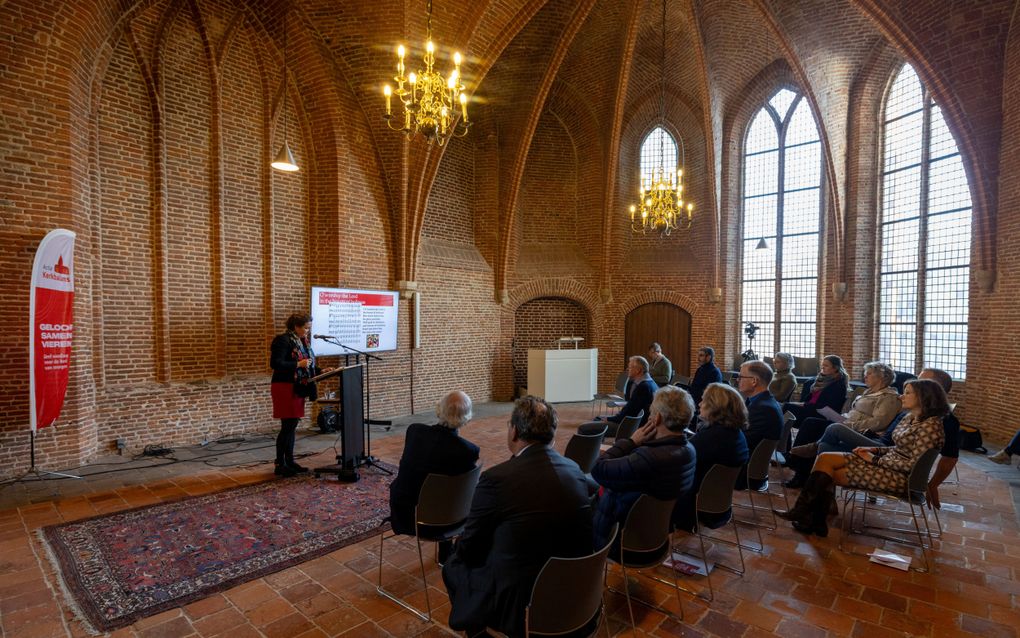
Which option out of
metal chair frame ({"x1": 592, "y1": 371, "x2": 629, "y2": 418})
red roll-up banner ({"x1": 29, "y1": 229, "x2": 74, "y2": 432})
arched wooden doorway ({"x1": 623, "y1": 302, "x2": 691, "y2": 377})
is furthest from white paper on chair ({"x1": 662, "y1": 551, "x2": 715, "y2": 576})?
arched wooden doorway ({"x1": 623, "y1": 302, "x2": 691, "y2": 377})

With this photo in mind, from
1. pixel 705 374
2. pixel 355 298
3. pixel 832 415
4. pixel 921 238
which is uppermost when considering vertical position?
pixel 921 238

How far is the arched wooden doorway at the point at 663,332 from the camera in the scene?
1212 cm

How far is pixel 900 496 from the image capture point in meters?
3.76

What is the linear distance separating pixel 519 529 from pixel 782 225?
12.0m

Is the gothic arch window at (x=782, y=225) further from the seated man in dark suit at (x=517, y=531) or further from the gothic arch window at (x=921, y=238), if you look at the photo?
the seated man in dark suit at (x=517, y=531)

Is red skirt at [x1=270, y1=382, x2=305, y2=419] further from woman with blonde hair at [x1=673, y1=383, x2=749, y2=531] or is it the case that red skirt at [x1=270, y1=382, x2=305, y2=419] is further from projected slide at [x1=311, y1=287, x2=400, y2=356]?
woman with blonde hair at [x1=673, y1=383, x2=749, y2=531]

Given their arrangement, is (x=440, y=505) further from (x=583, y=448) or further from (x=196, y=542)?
(x=196, y=542)

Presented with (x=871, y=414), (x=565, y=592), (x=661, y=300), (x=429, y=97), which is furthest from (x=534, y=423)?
(x=661, y=300)

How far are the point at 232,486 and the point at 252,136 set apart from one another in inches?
213

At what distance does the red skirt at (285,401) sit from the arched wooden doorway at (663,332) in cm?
838

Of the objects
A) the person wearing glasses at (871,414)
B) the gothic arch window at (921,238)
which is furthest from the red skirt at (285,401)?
the gothic arch window at (921,238)

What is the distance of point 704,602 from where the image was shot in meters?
3.16

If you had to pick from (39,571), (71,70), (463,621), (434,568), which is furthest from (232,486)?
(71,70)

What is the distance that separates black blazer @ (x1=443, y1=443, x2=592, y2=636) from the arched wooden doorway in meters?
10.3
